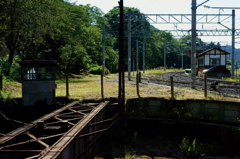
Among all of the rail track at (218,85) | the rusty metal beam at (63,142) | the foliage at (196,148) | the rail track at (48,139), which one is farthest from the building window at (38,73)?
the rail track at (218,85)

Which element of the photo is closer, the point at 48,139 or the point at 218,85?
the point at 48,139

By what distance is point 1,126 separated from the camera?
1226cm

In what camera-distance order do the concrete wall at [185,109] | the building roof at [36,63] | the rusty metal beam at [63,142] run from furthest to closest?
the building roof at [36,63], the concrete wall at [185,109], the rusty metal beam at [63,142]

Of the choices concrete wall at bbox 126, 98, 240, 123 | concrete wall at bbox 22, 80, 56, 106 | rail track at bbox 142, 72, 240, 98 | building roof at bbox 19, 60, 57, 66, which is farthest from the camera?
rail track at bbox 142, 72, 240, 98

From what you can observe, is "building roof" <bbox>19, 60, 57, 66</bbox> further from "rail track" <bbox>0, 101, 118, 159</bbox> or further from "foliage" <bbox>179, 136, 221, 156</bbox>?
"foliage" <bbox>179, 136, 221, 156</bbox>

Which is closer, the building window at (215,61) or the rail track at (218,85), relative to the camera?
the rail track at (218,85)

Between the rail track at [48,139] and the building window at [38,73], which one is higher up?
the building window at [38,73]

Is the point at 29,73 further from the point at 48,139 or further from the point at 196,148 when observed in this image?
the point at 196,148

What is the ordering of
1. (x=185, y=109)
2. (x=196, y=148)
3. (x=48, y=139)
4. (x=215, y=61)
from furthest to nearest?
(x=215, y=61) < (x=185, y=109) < (x=196, y=148) < (x=48, y=139)

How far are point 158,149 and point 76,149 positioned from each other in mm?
4621

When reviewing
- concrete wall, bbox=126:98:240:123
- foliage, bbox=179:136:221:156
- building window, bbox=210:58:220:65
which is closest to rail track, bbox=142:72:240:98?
concrete wall, bbox=126:98:240:123

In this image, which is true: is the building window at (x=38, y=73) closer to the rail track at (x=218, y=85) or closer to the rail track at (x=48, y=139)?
the rail track at (x=48, y=139)

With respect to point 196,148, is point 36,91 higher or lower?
higher

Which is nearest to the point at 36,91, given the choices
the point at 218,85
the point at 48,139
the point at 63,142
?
the point at 48,139
